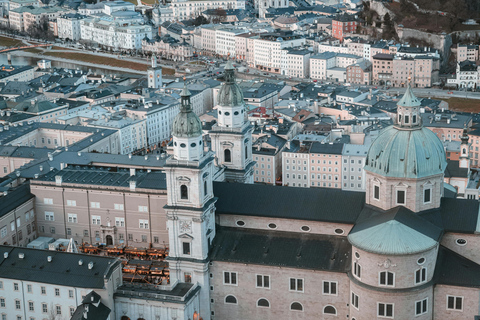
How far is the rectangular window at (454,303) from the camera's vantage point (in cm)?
6462

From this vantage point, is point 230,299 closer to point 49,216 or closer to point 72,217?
point 72,217

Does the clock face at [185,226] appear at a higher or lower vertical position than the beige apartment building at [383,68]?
higher

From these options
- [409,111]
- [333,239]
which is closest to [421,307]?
[333,239]

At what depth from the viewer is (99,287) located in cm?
6712

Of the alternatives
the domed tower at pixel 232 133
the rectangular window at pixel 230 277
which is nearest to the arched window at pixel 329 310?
the rectangular window at pixel 230 277

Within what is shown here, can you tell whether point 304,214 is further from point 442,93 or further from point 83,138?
point 442,93

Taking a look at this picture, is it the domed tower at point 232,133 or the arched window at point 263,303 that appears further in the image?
the domed tower at point 232,133

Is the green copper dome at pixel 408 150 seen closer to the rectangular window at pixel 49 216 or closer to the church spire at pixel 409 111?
the church spire at pixel 409 111

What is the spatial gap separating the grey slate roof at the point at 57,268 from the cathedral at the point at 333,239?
6.17 m

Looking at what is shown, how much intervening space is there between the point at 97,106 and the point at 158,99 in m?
10.6

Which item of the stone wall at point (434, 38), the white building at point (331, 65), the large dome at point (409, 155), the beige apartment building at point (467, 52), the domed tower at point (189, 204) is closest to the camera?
the large dome at point (409, 155)

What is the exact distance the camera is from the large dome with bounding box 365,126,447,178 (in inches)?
2594

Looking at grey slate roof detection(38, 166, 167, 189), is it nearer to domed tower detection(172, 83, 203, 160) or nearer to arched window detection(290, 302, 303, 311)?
domed tower detection(172, 83, 203, 160)

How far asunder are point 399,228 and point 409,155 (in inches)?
250
